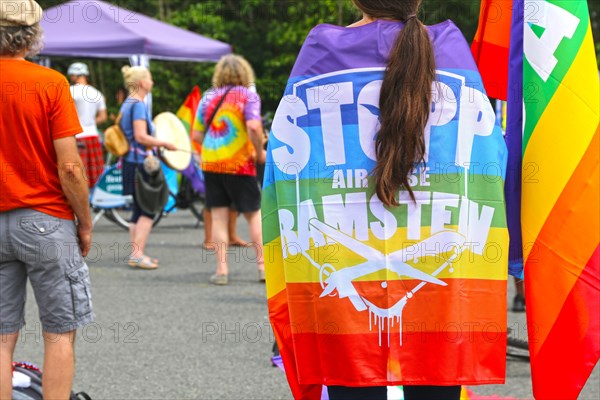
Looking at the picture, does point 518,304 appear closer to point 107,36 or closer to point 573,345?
point 573,345

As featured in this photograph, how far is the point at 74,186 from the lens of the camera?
3.90 meters

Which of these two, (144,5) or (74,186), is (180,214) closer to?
(74,186)

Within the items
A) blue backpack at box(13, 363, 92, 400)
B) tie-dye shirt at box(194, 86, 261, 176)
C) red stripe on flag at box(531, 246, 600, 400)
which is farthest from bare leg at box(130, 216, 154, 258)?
red stripe on flag at box(531, 246, 600, 400)

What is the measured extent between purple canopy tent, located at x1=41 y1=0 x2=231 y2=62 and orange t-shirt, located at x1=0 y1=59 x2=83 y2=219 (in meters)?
10.2

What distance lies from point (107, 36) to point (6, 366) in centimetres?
1057

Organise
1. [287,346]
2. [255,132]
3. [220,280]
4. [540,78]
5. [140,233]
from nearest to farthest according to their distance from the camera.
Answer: [287,346] → [540,78] → [255,132] → [220,280] → [140,233]

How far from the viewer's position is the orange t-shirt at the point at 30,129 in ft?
12.4

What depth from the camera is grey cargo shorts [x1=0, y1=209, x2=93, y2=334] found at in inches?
152

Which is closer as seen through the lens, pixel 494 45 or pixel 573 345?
pixel 573 345

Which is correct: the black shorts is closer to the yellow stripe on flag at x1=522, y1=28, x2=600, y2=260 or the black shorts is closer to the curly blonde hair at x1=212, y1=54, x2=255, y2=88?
the curly blonde hair at x1=212, y1=54, x2=255, y2=88

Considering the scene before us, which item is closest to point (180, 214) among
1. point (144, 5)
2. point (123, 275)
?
point (123, 275)

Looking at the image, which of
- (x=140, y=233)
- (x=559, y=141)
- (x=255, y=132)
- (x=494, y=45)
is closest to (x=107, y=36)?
(x=140, y=233)

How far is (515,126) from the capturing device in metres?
3.34

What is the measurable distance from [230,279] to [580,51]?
593cm
